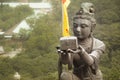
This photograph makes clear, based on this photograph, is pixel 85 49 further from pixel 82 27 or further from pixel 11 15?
pixel 11 15

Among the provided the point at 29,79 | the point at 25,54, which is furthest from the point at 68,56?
the point at 25,54

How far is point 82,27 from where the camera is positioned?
4641 mm

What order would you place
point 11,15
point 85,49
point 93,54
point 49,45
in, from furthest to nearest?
point 11,15
point 49,45
point 85,49
point 93,54

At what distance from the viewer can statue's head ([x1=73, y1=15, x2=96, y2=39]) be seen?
463 centimetres

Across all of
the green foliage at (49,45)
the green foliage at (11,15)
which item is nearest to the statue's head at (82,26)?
the green foliage at (49,45)

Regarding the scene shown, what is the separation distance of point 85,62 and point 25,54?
60.8ft

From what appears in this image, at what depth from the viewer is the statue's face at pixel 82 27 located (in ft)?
15.2

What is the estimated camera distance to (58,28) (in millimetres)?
26344

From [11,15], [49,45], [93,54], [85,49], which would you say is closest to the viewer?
[93,54]

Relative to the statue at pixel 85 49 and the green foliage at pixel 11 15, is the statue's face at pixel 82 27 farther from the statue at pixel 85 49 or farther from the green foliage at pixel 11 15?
the green foliage at pixel 11 15

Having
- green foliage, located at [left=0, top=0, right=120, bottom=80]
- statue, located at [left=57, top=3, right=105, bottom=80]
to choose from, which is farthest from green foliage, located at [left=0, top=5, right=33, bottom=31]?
statue, located at [left=57, top=3, right=105, bottom=80]

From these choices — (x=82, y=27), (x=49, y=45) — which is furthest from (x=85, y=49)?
(x=49, y=45)

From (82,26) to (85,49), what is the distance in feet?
0.95

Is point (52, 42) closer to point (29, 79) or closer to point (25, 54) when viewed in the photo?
point (25, 54)
